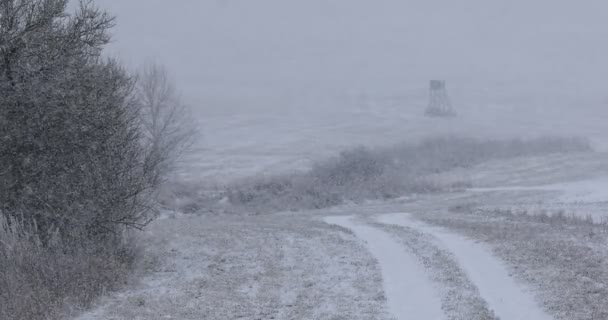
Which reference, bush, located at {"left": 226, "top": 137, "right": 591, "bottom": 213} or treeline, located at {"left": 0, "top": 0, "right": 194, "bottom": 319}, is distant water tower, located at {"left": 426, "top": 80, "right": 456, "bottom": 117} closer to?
bush, located at {"left": 226, "top": 137, "right": 591, "bottom": 213}

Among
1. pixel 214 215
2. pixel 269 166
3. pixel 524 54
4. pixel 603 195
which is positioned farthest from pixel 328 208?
pixel 524 54

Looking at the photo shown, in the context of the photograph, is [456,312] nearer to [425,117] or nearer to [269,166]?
[269,166]

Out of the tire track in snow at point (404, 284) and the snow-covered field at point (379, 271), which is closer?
the tire track in snow at point (404, 284)

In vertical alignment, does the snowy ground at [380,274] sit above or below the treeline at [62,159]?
below

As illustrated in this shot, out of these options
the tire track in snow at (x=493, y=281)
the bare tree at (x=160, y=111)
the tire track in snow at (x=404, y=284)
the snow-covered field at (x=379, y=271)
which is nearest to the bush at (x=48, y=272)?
the snow-covered field at (x=379, y=271)

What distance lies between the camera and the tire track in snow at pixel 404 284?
1075 centimetres

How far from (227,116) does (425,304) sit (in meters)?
79.2

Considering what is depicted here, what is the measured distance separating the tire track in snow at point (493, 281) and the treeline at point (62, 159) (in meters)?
6.35

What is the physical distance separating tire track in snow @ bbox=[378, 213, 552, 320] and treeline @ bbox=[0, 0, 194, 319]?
6.35m

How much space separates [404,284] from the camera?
1254cm

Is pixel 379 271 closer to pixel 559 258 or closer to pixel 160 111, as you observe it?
pixel 559 258

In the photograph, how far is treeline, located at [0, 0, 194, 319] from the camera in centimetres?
1191

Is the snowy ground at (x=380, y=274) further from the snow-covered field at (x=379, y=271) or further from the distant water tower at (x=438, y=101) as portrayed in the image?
the distant water tower at (x=438, y=101)

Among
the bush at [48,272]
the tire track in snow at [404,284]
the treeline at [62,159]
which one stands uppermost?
the treeline at [62,159]
